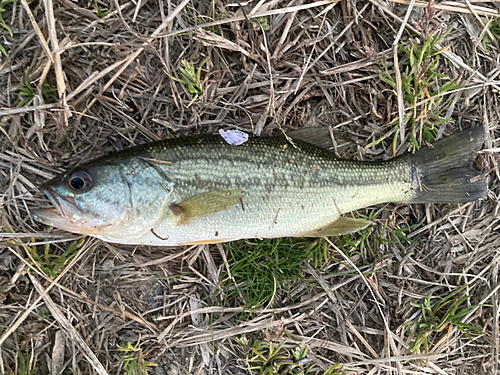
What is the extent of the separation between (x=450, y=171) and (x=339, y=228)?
1.20 meters

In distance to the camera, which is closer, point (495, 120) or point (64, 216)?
point (64, 216)

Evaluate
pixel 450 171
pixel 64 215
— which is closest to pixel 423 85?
pixel 450 171

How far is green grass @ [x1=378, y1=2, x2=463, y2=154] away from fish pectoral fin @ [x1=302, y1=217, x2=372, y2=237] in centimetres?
79

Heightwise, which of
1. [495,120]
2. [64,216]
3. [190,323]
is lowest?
[190,323]

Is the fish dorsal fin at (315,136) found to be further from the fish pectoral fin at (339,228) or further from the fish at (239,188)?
the fish pectoral fin at (339,228)

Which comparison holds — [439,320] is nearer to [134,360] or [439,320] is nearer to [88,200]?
[134,360]

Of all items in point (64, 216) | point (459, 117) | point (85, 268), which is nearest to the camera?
point (64, 216)

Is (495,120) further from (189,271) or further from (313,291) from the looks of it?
(189,271)

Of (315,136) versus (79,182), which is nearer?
(79,182)

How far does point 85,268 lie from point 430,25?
414 cm

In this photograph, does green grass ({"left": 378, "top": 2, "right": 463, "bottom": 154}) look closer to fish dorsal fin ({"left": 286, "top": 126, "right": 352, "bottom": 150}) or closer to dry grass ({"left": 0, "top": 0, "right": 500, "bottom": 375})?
dry grass ({"left": 0, "top": 0, "right": 500, "bottom": 375})

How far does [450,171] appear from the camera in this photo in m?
3.06

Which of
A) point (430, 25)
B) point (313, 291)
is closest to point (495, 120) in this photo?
point (430, 25)

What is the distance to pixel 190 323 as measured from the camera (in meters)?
3.20
